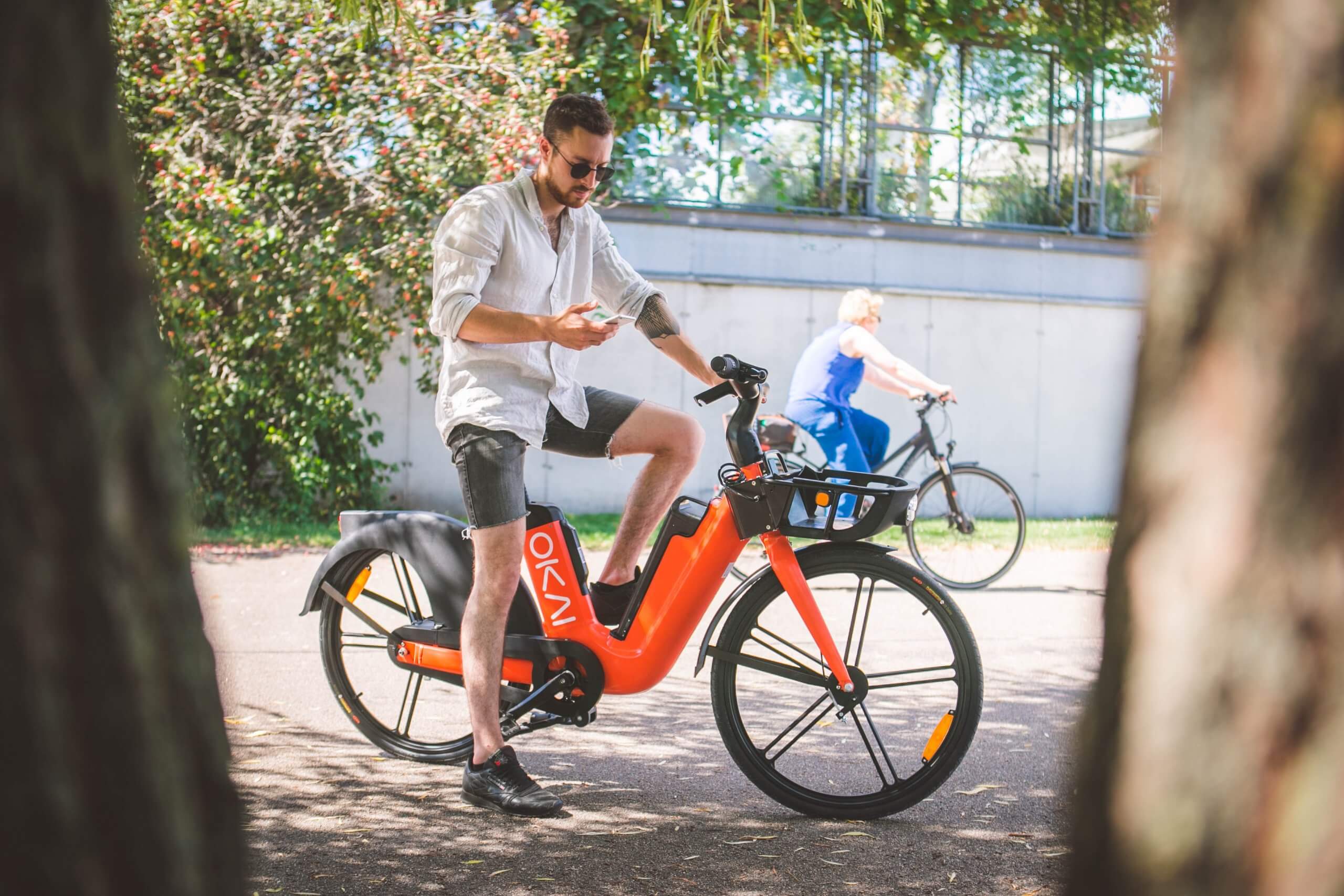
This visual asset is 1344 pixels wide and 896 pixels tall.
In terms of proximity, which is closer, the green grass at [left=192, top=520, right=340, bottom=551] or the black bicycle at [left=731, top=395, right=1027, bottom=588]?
the black bicycle at [left=731, top=395, right=1027, bottom=588]

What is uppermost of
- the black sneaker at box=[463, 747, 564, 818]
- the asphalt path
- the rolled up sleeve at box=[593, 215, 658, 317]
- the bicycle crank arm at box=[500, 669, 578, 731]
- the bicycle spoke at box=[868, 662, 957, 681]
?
the rolled up sleeve at box=[593, 215, 658, 317]

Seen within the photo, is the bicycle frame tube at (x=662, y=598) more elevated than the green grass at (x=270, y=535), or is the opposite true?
the bicycle frame tube at (x=662, y=598)

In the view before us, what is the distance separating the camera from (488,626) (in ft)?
12.6

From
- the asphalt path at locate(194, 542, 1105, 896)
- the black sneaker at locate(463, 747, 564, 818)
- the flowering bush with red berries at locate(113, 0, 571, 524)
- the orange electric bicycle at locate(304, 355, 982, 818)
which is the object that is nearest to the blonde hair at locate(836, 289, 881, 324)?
the asphalt path at locate(194, 542, 1105, 896)

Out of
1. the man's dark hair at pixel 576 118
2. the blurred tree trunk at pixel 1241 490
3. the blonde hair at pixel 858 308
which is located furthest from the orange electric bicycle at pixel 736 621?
the blonde hair at pixel 858 308

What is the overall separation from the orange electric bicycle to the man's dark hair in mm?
772

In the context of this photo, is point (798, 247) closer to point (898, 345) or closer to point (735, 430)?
point (898, 345)

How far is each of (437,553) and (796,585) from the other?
3.91ft

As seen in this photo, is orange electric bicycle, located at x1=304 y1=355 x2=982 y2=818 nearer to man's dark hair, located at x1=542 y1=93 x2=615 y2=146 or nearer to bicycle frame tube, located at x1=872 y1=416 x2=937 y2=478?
man's dark hair, located at x1=542 y1=93 x2=615 y2=146

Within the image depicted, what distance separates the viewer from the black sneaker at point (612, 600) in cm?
412

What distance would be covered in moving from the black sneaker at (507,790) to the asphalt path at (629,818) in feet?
0.13

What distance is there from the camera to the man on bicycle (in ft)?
12.1

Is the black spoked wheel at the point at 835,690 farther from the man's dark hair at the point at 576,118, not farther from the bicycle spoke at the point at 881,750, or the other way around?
the man's dark hair at the point at 576,118

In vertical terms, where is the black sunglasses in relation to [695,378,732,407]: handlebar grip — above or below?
above
